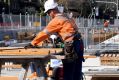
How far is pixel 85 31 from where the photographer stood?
19125 mm

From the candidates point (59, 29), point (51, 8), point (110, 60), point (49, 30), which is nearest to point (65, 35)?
point (59, 29)

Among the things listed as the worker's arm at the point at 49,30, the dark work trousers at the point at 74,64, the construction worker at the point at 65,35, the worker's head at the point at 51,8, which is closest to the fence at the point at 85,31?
the dark work trousers at the point at 74,64

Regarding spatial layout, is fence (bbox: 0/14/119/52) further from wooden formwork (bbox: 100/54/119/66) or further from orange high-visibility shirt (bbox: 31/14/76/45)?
orange high-visibility shirt (bbox: 31/14/76/45)

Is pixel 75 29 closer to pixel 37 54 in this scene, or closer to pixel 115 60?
pixel 37 54

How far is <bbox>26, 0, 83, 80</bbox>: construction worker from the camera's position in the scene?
689 cm

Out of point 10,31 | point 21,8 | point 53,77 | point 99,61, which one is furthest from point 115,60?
point 21,8

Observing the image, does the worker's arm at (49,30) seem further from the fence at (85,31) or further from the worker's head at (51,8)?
the fence at (85,31)

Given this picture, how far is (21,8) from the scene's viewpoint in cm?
7631

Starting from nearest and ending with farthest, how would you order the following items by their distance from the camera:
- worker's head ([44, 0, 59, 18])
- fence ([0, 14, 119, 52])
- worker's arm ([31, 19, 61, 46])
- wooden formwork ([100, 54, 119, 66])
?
worker's arm ([31, 19, 61, 46]), worker's head ([44, 0, 59, 18]), wooden formwork ([100, 54, 119, 66]), fence ([0, 14, 119, 52])

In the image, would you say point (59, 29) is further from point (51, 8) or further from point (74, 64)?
point (74, 64)

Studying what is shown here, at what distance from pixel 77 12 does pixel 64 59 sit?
7364cm

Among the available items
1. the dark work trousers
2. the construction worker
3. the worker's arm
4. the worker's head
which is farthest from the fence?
the worker's arm

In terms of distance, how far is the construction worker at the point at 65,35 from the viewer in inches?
271

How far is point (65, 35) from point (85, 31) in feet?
40.1
